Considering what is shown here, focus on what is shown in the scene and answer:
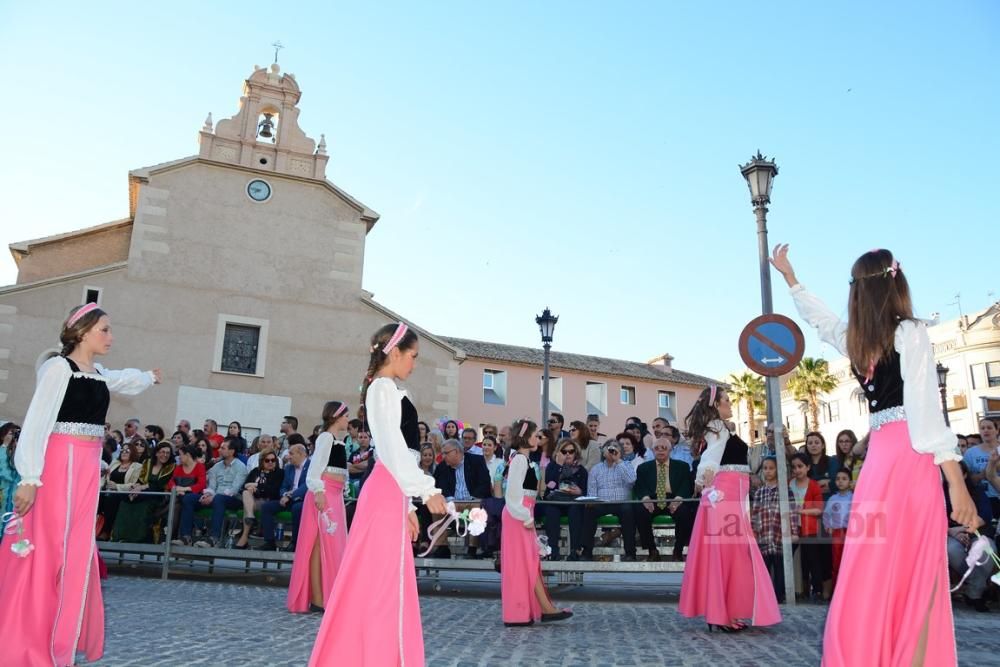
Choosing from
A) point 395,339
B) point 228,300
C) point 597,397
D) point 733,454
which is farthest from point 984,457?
point 597,397

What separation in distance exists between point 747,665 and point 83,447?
4691 mm

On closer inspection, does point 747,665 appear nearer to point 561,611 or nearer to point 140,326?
point 561,611

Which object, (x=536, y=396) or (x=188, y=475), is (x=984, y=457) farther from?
(x=536, y=396)

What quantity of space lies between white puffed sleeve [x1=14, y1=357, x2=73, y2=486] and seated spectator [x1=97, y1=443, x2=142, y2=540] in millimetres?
8584

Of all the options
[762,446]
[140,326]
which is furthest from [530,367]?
[762,446]

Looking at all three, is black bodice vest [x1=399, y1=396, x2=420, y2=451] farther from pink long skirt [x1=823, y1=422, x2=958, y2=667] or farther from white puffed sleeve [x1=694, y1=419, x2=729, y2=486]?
white puffed sleeve [x1=694, y1=419, x2=729, y2=486]

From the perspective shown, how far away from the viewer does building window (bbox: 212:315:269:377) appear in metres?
26.6

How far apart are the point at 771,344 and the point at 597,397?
1329 inches

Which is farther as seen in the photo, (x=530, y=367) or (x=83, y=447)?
(x=530, y=367)

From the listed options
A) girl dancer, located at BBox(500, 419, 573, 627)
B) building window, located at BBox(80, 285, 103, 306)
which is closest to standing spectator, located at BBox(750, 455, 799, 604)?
girl dancer, located at BBox(500, 419, 573, 627)

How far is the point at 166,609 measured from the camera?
27.3 ft

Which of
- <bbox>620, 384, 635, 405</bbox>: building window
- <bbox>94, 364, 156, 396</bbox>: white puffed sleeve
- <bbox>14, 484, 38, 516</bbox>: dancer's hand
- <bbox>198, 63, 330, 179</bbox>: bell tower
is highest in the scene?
<bbox>198, 63, 330, 179</bbox>: bell tower

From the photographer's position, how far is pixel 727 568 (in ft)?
23.2

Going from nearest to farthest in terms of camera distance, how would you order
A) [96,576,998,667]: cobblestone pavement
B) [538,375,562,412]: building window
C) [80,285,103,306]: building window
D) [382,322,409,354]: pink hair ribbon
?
[382,322,409,354]: pink hair ribbon → [96,576,998,667]: cobblestone pavement → [80,285,103,306]: building window → [538,375,562,412]: building window
